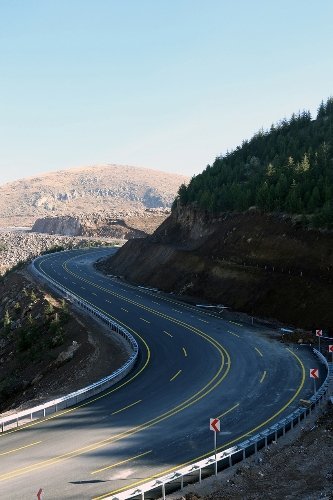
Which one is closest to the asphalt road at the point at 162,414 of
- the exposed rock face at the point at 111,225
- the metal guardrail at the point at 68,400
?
the metal guardrail at the point at 68,400

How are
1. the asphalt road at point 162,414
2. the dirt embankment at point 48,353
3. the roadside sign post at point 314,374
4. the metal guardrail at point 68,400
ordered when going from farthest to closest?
the dirt embankment at point 48,353 → the roadside sign post at point 314,374 → the metal guardrail at point 68,400 → the asphalt road at point 162,414

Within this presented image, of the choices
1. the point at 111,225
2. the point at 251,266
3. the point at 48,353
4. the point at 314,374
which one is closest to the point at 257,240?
the point at 251,266

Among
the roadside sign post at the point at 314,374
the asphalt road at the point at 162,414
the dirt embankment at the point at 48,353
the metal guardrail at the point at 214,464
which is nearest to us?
the metal guardrail at the point at 214,464

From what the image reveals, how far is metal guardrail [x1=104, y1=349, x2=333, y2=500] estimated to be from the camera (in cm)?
1639

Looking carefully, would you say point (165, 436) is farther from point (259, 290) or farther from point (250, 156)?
point (250, 156)

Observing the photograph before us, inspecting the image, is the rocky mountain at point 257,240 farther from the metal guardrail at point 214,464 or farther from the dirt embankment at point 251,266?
the metal guardrail at point 214,464

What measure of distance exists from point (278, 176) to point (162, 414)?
47924 millimetres

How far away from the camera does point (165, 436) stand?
21875 millimetres

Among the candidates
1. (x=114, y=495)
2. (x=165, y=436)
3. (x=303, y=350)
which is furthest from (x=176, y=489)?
(x=303, y=350)

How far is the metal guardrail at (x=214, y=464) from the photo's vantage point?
16.4 metres

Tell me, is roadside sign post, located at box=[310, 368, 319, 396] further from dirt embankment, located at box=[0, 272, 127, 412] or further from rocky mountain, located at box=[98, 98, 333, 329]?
dirt embankment, located at box=[0, 272, 127, 412]

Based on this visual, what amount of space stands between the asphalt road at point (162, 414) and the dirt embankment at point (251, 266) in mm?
4523

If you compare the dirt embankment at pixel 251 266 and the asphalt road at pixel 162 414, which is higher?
the dirt embankment at pixel 251 266

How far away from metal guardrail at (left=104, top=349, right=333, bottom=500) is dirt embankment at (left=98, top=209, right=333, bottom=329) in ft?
61.7
